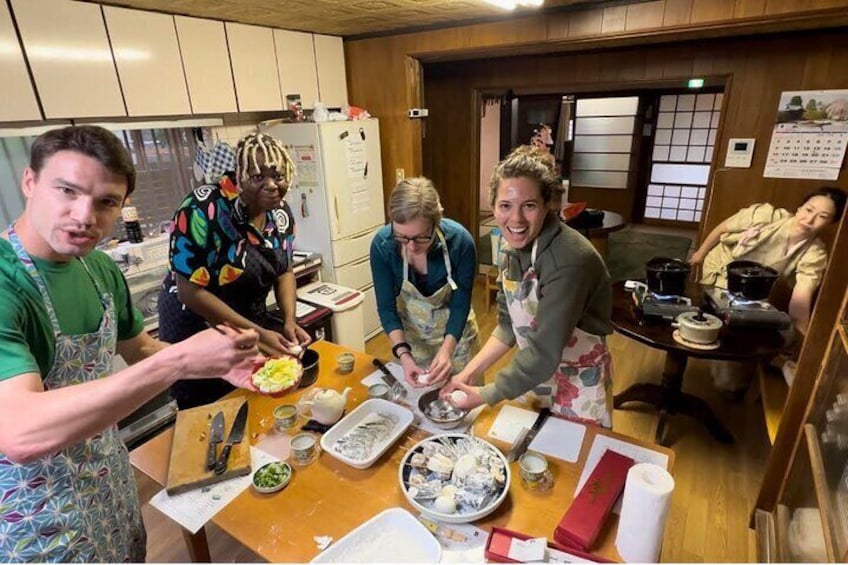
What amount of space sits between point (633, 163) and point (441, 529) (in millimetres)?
6609

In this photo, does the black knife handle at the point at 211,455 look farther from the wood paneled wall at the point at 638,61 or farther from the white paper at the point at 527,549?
the wood paneled wall at the point at 638,61

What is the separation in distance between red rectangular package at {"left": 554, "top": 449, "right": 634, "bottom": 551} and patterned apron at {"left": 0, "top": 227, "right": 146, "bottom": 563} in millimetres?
1037

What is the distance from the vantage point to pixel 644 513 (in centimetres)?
90

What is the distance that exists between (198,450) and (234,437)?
10 cm

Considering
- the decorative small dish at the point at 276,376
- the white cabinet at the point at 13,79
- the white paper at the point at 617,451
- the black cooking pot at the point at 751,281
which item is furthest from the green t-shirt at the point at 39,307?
the black cooking pot at the point at 751,281

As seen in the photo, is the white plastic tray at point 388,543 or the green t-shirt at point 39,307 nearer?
the green t-shirt at point 39,307

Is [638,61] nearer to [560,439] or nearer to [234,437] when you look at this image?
[560,439]

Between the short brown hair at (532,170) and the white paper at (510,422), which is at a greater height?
the short brown hair at (532,170)

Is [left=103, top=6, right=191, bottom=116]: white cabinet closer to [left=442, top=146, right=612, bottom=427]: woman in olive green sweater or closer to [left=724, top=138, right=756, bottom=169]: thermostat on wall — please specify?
[left=442, top=146, right=612, bottom=427]: woman in olive green sweater

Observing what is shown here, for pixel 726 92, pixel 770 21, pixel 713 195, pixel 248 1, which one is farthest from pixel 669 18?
pixel 248 1

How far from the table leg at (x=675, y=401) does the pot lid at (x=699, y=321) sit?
1.09 ft

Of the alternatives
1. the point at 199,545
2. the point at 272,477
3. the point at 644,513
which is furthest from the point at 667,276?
the point at 199,545

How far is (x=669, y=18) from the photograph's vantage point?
2.52m

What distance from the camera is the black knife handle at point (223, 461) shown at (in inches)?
46.9
